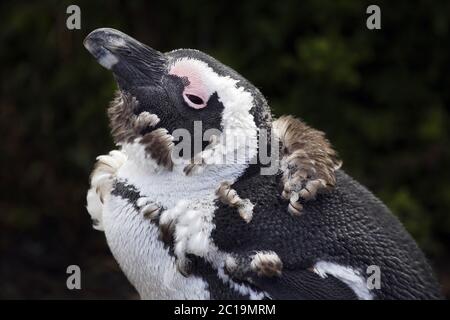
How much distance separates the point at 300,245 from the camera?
1.23 meters

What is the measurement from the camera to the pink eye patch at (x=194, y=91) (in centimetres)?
126

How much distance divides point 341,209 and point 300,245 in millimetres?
108

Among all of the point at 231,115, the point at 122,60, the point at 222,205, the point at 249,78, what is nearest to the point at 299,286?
the point at 222,205

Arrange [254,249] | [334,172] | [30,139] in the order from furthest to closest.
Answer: [30,139] → [334,172] → [254,249]

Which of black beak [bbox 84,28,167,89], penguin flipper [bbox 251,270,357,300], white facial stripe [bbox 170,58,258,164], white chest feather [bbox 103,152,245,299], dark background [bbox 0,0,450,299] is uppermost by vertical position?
dark background [bbox 0,0,450,299]

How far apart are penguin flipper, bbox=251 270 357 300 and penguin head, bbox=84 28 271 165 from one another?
0.23 metres

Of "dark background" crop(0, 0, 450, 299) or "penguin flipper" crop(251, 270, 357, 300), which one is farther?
"dark background" crop(0, 0, 450, 299)

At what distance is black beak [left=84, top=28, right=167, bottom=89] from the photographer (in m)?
1.28

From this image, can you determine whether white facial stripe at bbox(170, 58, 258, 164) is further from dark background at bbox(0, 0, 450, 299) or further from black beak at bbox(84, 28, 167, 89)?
dark background at bbox(0, 0, 450, 299)

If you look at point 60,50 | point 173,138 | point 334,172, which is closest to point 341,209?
point 334,172

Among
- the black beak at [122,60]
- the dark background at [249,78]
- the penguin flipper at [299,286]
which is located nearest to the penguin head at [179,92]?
the black beak at [122,60]

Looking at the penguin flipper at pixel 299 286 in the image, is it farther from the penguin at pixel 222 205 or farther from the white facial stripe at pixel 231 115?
the white facial stripe at pixel 231 115

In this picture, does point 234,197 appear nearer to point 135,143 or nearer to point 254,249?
point 254,249

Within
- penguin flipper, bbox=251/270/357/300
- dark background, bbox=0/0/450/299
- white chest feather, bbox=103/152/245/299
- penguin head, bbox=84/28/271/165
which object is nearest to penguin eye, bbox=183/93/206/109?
penguin head, bbox=84/28/271/165
